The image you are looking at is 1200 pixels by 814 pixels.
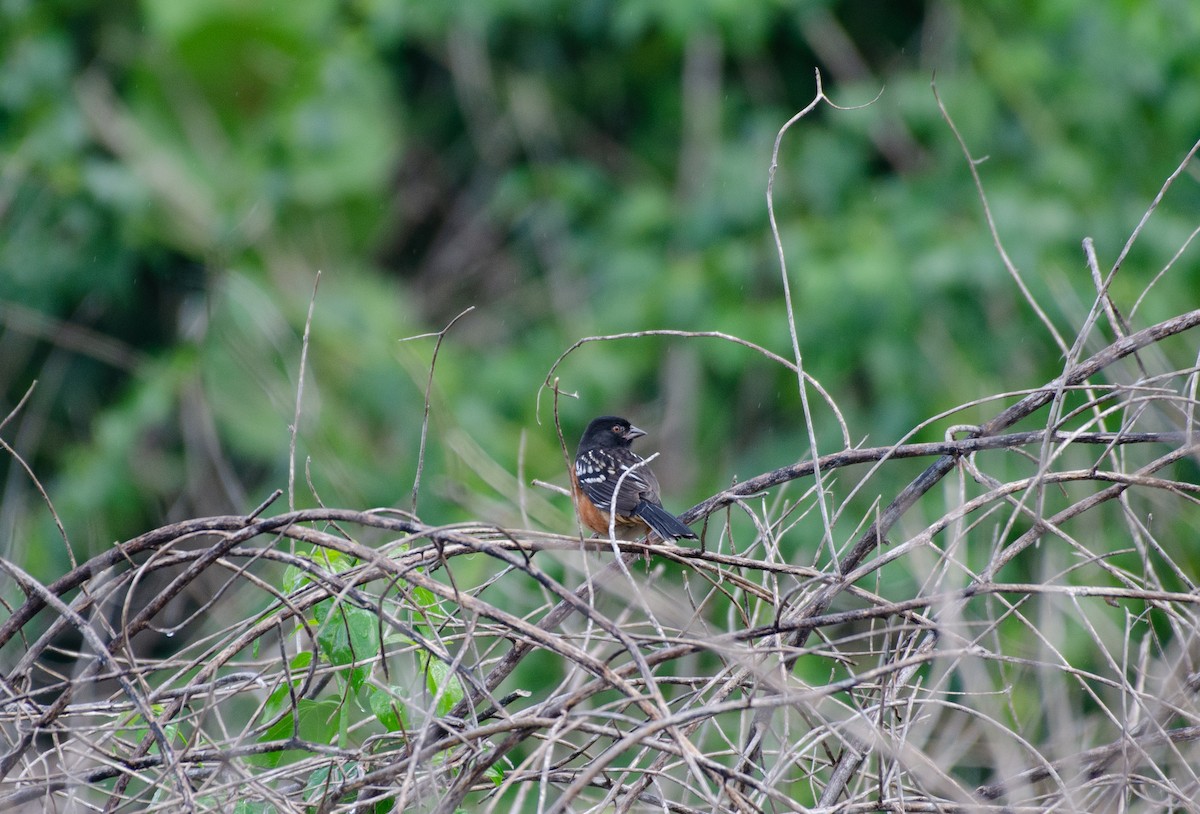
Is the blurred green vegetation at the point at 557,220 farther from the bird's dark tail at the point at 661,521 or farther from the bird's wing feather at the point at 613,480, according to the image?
the bird's dark tail at the point at 661,521

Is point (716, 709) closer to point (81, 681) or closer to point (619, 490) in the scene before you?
point (81, 681)

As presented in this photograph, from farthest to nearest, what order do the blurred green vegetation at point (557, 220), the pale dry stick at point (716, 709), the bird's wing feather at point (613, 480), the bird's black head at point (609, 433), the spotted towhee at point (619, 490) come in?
the blurred green vegetation at point (557, 220)
the bird's black head at point (609, 433)
the bird's wing feather at point (613, 480)
the spotted towhee at point (619, 490)
the pale dry stick at point (716, 709)

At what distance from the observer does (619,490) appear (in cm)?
320

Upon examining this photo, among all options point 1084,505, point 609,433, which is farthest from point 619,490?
point 609,433

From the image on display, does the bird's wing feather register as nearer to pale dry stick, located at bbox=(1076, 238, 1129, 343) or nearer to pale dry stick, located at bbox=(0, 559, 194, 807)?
pale dry stick, located at bbox=(1076, 238, 1129, 343)

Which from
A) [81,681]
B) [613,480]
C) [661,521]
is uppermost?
[81,681]

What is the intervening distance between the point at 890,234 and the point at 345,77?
3523 mm

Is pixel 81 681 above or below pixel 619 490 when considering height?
above

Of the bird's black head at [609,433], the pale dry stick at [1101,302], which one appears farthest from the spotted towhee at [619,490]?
the pale dry stick at [1101,302]

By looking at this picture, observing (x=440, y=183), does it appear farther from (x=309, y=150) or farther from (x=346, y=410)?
(x=346, y=410)

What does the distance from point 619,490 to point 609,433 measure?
5.17 ft

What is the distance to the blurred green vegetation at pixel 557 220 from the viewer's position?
20.1 ft

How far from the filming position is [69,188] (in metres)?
6.93

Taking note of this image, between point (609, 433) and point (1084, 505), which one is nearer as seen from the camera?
point (1084, 505)
